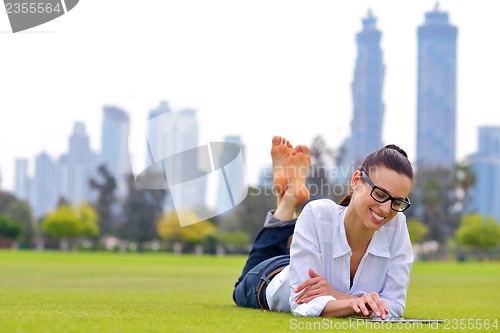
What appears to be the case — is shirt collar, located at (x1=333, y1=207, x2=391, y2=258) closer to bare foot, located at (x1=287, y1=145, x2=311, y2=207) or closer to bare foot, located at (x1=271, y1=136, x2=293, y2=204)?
bare foot, located at (x1=287, y1=145, x2=311, y2=207)

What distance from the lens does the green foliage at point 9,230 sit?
60562 mm

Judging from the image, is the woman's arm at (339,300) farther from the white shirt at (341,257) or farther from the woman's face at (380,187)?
the woman's face at (380,187)

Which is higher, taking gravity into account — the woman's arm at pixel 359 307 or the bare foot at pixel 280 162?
the bare foot at pixel 280 162

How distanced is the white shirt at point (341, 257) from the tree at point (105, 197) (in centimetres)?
7870

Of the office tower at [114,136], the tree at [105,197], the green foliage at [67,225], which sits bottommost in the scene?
the green foliage at [67,225]

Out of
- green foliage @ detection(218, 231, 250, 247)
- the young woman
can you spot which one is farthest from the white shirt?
green foliage @ detection(218, 231, 250, 247)

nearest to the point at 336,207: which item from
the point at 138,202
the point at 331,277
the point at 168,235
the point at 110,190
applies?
the point at 331,277

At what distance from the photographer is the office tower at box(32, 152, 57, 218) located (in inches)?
6294

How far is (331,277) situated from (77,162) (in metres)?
153

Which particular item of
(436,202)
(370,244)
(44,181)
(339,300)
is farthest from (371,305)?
(44,181)

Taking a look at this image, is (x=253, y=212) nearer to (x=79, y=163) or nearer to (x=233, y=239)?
(x=233, y=239)

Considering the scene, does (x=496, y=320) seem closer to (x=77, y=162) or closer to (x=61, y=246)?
(x=61, y=246)

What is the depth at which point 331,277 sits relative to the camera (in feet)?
14.3

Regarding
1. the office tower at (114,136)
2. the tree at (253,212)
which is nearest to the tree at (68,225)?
the tree at (253,212)
